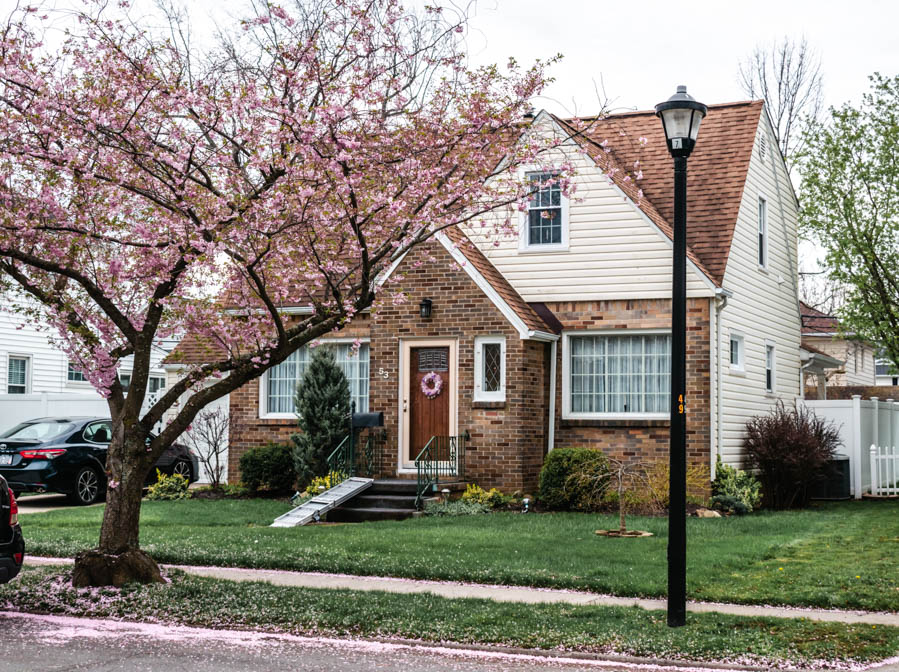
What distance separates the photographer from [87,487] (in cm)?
1791

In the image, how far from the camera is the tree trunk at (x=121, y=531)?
954 centimetres

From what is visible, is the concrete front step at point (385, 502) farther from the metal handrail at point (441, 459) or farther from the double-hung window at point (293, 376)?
the double-hung window at point (293, 376)

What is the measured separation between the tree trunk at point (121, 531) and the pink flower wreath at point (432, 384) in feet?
27.1

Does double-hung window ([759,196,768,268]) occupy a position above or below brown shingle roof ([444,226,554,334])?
above

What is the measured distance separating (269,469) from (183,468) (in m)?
2.14

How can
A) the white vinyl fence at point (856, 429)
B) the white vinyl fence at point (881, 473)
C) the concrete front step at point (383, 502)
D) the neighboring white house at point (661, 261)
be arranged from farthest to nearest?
the white vinyl fence at point (856, 429) → the white vinyl fence at point (881, 473) → the neighboring white house at point (661, 261) → the concrete front step at point (383, 502)

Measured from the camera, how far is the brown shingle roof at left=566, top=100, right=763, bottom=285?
17.8 m

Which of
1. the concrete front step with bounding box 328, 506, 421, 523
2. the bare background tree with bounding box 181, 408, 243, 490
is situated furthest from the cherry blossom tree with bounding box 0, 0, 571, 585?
the bare background tree with bounding box 181, 408, 243, 490

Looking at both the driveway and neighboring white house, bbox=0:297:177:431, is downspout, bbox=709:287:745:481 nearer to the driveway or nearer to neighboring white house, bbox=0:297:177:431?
the driveway

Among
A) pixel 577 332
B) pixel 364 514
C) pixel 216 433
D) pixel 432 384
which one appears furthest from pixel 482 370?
pixel 216 433

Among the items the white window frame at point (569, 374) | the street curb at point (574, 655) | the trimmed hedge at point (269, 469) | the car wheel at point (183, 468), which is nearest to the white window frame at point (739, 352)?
the white window frame at point (569, 374)

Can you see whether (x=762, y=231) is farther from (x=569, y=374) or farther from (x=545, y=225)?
(x=569, y=374)

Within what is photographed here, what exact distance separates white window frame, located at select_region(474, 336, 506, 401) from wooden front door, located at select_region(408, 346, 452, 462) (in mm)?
569

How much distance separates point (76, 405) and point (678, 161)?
71.9ft
